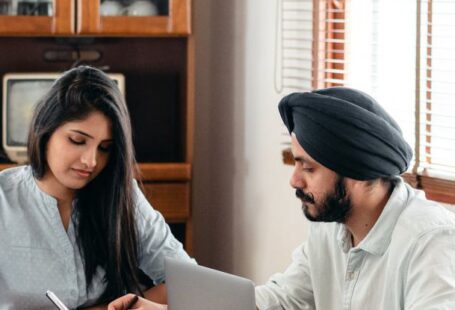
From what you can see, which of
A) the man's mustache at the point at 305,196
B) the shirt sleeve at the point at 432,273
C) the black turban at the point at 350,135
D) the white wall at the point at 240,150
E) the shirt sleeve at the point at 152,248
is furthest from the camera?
the white wall at the point at 240,150

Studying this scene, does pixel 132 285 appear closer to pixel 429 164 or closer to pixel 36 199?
pixel 36 199

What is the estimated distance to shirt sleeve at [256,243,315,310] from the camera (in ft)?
6.56

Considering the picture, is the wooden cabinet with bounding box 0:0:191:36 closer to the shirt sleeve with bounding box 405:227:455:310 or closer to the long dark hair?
the long dark hair

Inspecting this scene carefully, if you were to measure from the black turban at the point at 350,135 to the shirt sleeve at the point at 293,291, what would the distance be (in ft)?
1.17

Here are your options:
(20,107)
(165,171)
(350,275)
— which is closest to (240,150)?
(165,171)

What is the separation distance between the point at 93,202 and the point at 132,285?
0.23m

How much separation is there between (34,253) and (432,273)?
1013 millimetres

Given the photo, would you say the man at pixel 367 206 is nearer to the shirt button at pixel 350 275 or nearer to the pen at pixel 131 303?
the shirt button at pixel 350 275

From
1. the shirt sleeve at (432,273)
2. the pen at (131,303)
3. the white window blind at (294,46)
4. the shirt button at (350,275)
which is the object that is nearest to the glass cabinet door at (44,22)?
the white window blind at (294,46)

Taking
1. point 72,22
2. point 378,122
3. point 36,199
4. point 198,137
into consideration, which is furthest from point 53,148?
point 198,137

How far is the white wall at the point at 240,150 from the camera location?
359 cm

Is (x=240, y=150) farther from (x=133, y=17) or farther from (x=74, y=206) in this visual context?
(x=74, y=206)

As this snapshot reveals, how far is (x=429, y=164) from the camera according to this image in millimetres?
2654

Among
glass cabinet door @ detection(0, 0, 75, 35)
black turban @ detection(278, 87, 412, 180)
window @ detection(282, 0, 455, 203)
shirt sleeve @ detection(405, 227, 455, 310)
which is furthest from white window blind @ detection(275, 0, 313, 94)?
shirt sleeve @ detection(405, 227, 455, 310)
